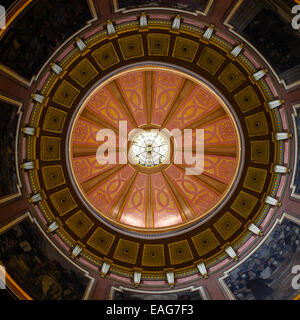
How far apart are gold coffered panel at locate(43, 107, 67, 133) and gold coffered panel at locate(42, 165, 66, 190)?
1800 millimetres

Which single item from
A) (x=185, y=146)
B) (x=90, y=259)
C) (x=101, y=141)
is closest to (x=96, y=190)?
(x=101, y=141)

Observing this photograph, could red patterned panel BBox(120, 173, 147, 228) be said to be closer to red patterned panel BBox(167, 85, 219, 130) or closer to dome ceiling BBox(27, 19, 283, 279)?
dome ceiling BBox(27, 19, 283, 279)

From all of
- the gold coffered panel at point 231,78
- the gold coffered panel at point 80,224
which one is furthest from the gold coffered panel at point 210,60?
the gold coffered panel at point 80,224

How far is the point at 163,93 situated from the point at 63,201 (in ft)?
27.0

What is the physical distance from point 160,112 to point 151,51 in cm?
556

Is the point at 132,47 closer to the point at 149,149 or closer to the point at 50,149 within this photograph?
the point at 50,149

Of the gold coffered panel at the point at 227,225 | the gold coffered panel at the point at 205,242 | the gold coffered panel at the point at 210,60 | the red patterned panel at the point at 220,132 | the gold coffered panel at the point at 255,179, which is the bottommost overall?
the gold coffered panel at the point at 205,242

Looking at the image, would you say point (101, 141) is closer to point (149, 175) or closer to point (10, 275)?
point (149, 175)

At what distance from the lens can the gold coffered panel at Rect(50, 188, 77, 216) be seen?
52.3 ft

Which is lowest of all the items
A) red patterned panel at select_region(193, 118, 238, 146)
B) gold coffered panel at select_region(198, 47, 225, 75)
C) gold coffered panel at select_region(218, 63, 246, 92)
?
red patterned panel at select_region(193, 118, 238, 146)

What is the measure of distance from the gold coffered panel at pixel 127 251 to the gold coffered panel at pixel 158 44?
30.5ft

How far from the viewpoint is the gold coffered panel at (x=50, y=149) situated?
15.2m

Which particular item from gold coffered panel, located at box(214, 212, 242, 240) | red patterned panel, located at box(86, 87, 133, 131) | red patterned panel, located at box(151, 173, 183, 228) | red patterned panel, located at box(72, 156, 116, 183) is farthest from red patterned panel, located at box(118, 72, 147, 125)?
gold coffered panel, located at box(214, 212, 242, 240)

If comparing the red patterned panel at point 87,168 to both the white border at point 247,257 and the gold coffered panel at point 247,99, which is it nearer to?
the gold coffered panel at point 247,99
